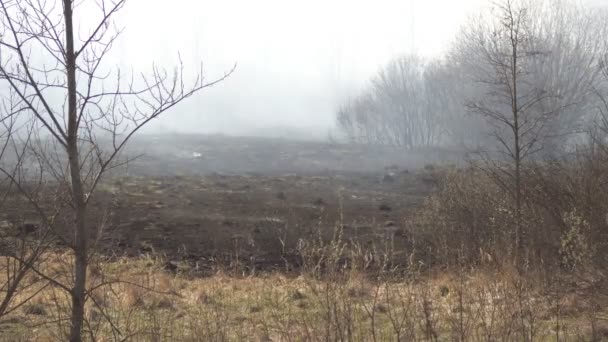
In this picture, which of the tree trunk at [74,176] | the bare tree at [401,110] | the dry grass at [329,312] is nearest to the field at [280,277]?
the dry grass at [329,312]

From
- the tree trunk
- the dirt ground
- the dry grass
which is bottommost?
the dirt ground

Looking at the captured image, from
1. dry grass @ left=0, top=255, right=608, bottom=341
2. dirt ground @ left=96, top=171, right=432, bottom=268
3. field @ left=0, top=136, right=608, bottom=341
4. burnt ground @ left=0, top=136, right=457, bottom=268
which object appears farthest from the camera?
dirt ground @ left=96, top=171, right=432, bottom=268

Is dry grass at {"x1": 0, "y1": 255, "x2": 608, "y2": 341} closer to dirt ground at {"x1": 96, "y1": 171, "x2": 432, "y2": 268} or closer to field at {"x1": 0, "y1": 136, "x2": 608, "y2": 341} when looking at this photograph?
field at {"x1": 0, "y1": 136, "x2": 608, "y2": 341}

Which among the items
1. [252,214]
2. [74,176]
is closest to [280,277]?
[74,176]

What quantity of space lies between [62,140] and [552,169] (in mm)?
8578

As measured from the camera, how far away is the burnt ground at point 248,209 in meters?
13.6

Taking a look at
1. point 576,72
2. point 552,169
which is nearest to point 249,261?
point 552,169

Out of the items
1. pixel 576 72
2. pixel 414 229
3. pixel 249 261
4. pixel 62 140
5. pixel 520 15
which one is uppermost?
pixel 576 72

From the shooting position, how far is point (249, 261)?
12.4 meters

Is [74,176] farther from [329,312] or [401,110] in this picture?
[401,110]

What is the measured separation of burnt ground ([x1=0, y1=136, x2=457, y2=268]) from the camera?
1362 centimetres

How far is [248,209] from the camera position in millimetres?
21469

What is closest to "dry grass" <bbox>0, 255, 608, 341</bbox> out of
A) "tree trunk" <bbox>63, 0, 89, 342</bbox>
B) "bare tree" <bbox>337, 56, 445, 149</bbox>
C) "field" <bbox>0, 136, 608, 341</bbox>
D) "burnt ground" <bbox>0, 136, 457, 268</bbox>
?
"field" <bbox>0, 136, 608, 341</bbox>

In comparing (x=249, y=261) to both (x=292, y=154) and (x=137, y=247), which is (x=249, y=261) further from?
(x=292, y=154)
